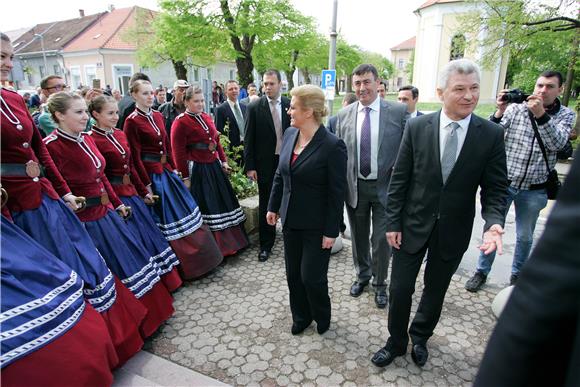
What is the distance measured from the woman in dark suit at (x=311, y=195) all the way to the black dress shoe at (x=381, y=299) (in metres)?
0.66

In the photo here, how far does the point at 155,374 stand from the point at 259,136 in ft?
9.11

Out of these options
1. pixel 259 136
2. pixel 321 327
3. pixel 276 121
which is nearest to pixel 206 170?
pixel 259 136

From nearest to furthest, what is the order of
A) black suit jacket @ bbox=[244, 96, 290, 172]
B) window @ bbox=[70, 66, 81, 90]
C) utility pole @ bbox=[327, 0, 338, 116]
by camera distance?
black suit jacket @ bbox=[244, 96, 290, 172] → utility pole @ bbox=[327, 0, 338, 116] → window @ bbox=[70, 66, 81, 90]

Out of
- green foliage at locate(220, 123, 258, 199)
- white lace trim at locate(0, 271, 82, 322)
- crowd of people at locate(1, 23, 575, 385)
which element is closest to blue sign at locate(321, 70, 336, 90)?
green foliage at locate(220, 123, 258, 199)

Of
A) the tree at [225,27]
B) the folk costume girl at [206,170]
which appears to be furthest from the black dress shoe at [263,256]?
the tree at [225,27]

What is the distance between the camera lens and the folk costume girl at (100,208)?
285 centimetres

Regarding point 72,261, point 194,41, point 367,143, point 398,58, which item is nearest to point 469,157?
point 367,143

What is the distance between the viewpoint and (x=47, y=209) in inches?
101

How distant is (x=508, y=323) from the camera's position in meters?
0.62

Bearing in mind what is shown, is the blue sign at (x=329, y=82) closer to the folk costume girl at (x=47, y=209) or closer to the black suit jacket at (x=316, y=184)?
the black suit jacket at (x=316, y=184)

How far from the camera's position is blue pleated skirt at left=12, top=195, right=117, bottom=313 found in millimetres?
2494

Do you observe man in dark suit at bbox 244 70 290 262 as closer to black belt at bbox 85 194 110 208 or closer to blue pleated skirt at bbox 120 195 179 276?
blue pleated skirt at bbox 120 195 179 276

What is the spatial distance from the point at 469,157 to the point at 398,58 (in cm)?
8400

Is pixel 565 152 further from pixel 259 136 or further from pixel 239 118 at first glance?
pixel 239 118
